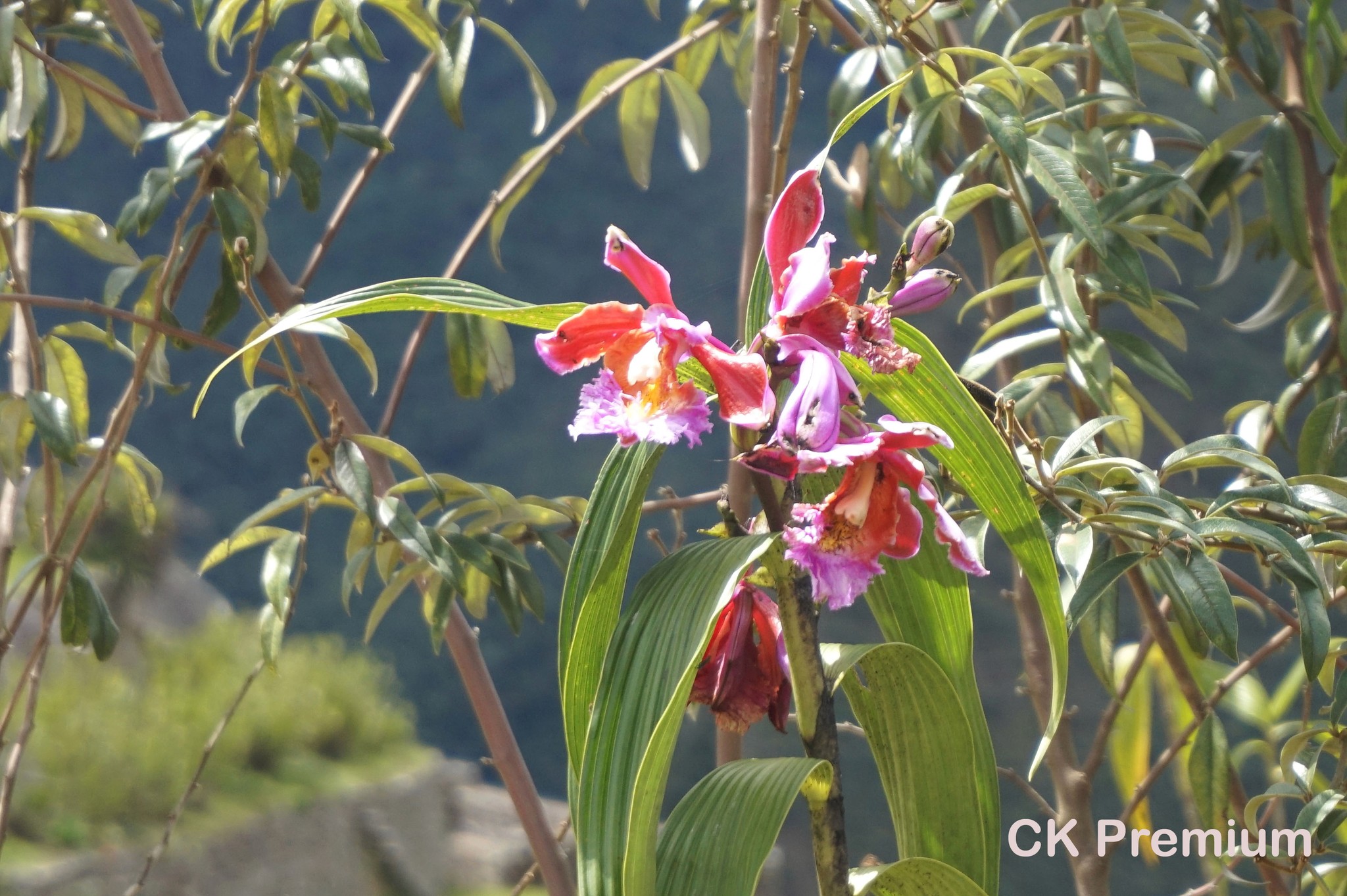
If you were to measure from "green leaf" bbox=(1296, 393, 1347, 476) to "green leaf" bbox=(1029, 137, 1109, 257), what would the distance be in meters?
0.29

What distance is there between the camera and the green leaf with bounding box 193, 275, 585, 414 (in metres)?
0.35

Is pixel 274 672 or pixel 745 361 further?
pixel 274 672

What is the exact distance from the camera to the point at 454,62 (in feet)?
2.20

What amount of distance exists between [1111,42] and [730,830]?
1.68 ft

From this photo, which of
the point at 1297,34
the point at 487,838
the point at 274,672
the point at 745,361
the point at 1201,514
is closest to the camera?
the point at 745,361

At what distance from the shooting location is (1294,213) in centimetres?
77

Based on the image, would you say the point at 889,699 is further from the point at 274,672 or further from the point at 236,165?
the point at 236,165

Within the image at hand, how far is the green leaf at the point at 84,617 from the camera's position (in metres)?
0.71

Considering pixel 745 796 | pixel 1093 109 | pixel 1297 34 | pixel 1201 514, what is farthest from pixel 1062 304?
pixel 1297 34

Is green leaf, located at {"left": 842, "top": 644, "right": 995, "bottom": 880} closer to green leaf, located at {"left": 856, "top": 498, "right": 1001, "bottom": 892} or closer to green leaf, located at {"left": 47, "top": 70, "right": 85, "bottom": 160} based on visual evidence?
green leaf, located at {"left": 856, "top": 498, "right": 1001, "bottom": 892}

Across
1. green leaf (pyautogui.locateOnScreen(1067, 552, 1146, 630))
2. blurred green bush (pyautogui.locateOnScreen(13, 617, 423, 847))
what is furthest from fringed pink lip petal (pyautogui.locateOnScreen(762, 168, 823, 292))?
blurred green bush (pyautogui.locateOnScreen(13, 617, 423, 847))

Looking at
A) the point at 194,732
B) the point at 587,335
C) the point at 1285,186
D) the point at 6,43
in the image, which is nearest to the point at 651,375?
the point at 587,335

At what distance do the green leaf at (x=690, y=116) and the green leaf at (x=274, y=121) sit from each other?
12.4 inches

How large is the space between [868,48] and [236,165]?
409 mm
